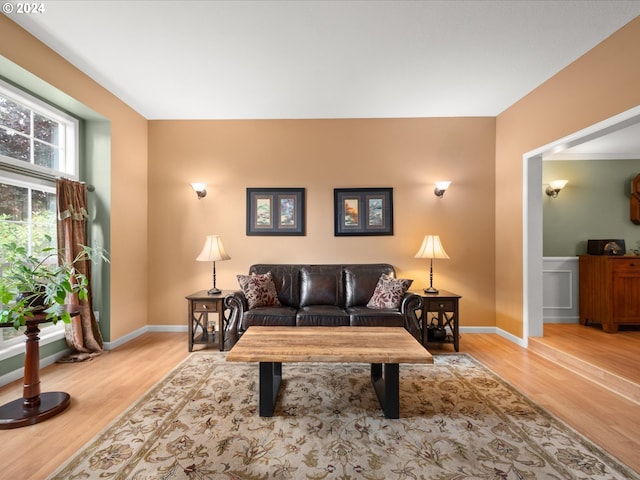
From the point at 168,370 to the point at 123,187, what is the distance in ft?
7.63

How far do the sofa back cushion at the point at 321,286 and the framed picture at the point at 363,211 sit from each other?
61 centimetres

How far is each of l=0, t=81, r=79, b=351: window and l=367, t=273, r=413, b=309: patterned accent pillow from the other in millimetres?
3547

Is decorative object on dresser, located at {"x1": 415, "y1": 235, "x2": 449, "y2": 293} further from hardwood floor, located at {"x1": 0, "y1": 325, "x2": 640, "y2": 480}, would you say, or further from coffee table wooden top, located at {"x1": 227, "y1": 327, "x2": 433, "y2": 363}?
coffee table wooden top, located at {"x1": 227, "y1": 327, "x2": 433, "y2": 363}

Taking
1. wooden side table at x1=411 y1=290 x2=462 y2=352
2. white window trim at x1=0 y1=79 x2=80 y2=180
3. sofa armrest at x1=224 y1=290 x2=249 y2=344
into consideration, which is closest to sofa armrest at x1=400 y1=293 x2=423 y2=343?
wooden side table at x1=411 y1=290 x2=462 y2=352

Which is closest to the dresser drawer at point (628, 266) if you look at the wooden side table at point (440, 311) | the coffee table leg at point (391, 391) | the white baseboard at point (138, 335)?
the white baseboard at point (138, 335)

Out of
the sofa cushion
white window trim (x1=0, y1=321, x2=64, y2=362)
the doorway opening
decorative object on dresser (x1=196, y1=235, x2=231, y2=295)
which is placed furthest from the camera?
decorative object on dresser (x1=196, y1=235, x2=231, y2=295)

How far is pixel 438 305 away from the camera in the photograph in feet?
11.8

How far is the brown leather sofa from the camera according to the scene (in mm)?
3350

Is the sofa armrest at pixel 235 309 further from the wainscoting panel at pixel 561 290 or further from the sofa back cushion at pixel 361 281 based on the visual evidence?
the wainscoting panel at pixel 561 290

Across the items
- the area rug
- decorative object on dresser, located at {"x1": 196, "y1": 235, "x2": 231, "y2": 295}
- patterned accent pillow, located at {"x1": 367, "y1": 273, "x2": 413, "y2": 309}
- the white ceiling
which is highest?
the white ceiling

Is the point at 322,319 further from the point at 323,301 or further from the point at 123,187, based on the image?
the point at 123,187

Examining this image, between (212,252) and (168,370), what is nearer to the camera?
(168,370)

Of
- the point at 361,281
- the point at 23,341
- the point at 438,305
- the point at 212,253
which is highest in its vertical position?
the point at 212,253

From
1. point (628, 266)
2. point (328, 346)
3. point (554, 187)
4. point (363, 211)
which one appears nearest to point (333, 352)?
point (328, 346)
